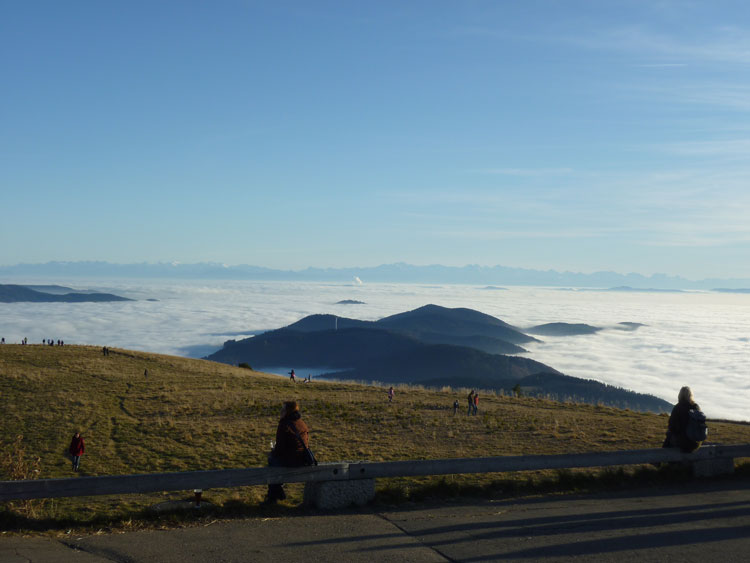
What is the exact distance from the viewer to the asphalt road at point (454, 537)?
237 inches

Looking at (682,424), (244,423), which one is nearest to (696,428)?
(682,424)

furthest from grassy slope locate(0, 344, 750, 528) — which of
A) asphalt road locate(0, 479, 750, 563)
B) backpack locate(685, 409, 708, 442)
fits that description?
backpack locate(685, 409, 708, 442)

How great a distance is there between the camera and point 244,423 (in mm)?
26297

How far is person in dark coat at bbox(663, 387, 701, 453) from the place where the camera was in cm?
954

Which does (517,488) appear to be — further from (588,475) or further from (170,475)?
(170,475)

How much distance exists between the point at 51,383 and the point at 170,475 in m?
33.9

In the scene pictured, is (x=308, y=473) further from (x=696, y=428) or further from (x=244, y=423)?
(x=244, y=423)

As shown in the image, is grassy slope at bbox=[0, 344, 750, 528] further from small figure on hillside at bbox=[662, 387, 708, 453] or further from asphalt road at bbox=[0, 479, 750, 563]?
small figure on hillside at bbox=[662, 387, 708, 453]

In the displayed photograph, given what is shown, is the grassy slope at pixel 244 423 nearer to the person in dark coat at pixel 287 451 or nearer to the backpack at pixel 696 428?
the person in dark coat at pixel 287 451

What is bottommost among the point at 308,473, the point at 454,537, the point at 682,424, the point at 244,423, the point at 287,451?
the point at 244,423

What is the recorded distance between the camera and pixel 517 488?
356 inches

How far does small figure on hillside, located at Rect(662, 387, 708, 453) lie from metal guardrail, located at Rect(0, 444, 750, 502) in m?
0.21

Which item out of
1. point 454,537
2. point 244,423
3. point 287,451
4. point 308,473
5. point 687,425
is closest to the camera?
point 454,537

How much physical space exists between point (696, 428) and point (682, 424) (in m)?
0.26
